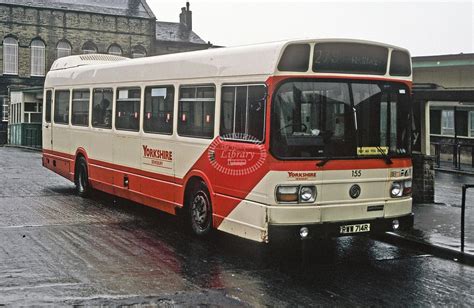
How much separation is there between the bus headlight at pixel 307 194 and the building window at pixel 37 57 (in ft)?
161

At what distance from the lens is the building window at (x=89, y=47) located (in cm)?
5662

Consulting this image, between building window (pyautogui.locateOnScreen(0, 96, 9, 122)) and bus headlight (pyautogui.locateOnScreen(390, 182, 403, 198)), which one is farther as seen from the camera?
building window (pyautogui.locateOnScreen(0, 96, 9, 122))

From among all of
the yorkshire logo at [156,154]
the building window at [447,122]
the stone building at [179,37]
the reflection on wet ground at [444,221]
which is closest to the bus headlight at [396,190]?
the reflection on wet ground at [444,221]

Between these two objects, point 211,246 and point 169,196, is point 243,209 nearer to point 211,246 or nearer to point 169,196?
point 211,246

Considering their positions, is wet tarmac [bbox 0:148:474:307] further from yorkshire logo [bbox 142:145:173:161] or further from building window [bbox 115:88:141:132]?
building window [bbox 115:88:141:132]

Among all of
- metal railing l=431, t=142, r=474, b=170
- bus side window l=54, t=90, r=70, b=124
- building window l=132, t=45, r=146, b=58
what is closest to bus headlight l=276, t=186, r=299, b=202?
bus side window l=54, t=90, r=70, b=124

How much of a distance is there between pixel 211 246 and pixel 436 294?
11.9ft

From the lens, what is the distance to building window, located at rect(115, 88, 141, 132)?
1279 cm

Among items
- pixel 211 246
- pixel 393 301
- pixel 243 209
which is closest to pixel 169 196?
pixel 211 246

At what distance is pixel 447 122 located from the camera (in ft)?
102

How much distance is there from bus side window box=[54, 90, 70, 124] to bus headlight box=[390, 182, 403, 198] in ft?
30.7

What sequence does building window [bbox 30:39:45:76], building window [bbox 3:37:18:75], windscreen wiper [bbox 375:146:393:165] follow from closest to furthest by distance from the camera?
windscreen wiper [bbox 375:146:393:165] < building window [bbox 3:37:18:75] < building window [bbox 30:39:45:76]

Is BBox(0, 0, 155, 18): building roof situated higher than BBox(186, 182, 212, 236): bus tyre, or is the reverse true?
BBox(0, 0, 155, 18): building roof

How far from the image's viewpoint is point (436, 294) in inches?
302
